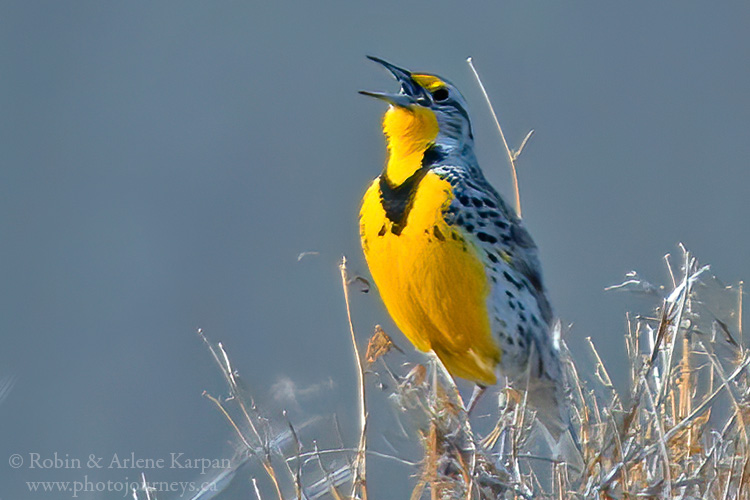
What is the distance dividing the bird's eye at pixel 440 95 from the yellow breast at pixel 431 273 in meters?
0.10

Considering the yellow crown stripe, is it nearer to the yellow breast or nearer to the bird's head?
the bird's head

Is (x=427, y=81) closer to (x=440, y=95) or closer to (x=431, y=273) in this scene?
(x=440, y=95)

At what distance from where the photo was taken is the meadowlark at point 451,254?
1.09 m

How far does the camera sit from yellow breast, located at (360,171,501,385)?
3.57ft

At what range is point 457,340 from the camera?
113 centimetres

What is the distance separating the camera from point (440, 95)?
3.87 ft

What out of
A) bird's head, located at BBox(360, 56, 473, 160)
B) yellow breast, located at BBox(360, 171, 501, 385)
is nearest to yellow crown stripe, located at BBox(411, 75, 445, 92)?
bird's head, located at BBox(360, 56, 473, 160)

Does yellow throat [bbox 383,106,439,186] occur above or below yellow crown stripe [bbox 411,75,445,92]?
below

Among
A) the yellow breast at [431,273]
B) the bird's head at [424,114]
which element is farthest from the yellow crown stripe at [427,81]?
the yellow breast at [431,273]

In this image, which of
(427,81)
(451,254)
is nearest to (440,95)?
(427,81)

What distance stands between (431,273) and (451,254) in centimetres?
3

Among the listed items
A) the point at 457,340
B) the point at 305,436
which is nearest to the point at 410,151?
the point at 457,340

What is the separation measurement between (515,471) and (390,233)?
1.17ft

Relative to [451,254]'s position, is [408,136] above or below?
above
